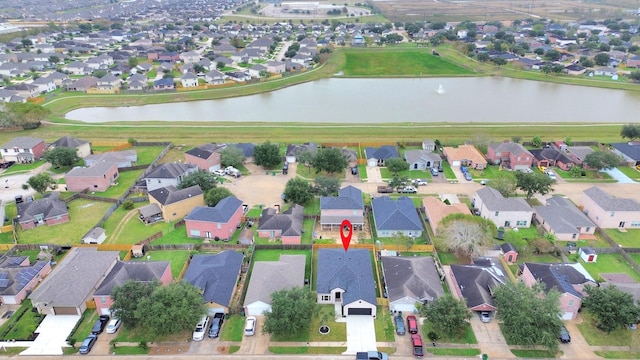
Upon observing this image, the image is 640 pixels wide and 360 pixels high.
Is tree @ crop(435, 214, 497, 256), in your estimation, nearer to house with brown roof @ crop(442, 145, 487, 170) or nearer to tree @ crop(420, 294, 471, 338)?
tree @ crop(420, 294, 471, 338)

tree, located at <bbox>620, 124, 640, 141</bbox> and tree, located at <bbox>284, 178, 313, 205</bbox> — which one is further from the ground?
tree, located at <bbox>620, 124, 640, 141</bbox>

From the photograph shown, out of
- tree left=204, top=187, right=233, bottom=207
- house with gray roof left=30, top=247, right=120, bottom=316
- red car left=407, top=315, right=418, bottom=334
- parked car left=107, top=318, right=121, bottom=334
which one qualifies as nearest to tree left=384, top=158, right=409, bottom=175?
tree left=204, top=187, right=233, bottom=207

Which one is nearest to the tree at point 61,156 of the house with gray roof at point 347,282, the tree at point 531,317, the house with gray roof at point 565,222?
the house with gray roof at point 347,282

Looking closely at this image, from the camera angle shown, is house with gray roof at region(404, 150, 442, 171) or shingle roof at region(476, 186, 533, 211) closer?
shingle roof at region(476, 186, 533, 211)

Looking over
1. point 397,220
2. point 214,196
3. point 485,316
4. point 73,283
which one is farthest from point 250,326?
point 397,220

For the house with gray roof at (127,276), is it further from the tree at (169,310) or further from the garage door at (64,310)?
the tree at (169,310)

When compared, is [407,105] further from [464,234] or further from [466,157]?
[464,234]

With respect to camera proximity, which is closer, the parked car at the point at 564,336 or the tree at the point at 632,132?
the parked car at the point at 564,336
